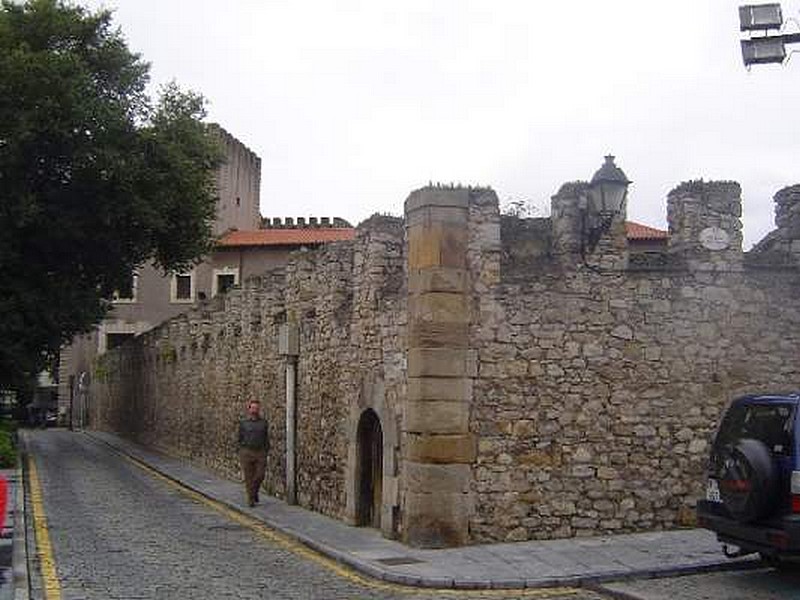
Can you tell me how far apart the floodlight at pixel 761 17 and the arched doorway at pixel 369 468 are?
672 centimetres

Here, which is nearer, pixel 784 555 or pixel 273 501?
pixel 784 555

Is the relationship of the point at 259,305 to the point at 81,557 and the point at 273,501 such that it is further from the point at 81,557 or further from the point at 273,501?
the point at 81,557

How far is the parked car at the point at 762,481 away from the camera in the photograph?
28.2 ft

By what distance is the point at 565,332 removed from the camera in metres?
11.9

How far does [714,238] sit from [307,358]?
6551mm

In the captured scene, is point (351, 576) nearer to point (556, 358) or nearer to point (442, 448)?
point (442, 448)

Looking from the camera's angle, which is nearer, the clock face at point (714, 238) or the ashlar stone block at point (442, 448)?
the ashlar stone block at point (442, 448)

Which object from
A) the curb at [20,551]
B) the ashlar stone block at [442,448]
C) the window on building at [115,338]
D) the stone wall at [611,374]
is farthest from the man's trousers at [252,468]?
the window on building at [115,338]

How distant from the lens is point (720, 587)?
9180 millimetres

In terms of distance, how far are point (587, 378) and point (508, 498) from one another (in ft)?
5.44

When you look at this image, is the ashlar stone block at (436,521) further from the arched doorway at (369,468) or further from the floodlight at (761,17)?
the floodlight at (761,17)

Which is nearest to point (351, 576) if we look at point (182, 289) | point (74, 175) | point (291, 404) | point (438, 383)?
point (438, 383)

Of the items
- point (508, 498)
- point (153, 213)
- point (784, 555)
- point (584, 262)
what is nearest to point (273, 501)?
point (508, 498)

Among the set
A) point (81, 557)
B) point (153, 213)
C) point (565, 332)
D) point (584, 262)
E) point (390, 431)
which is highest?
point (153, 213)
